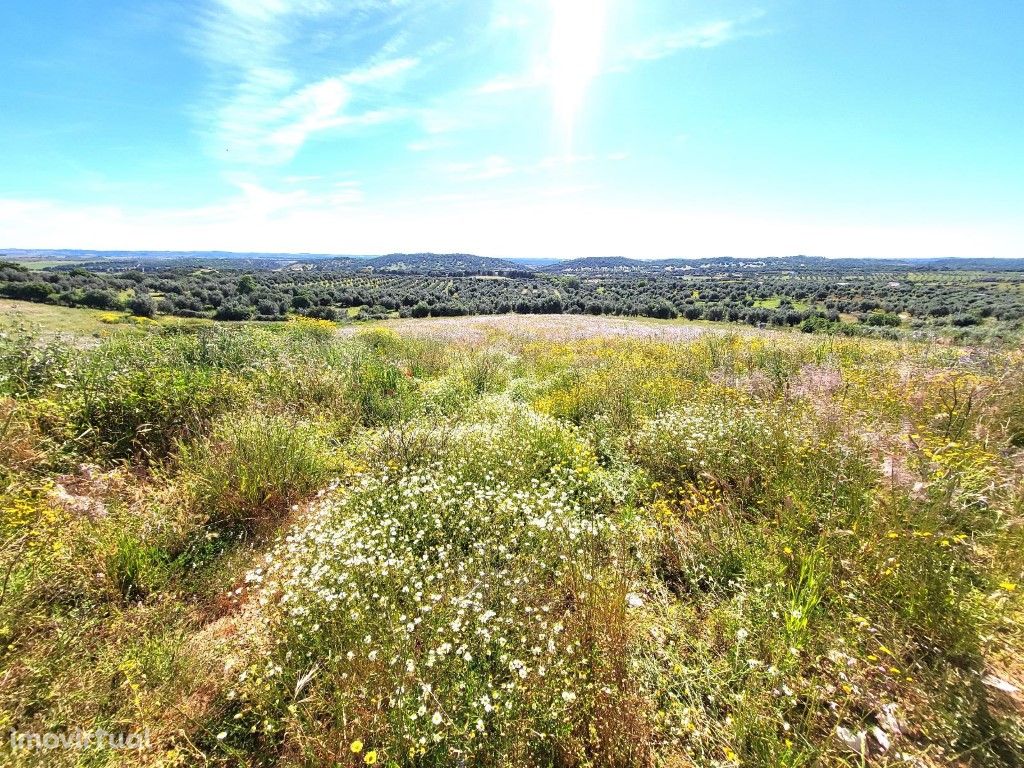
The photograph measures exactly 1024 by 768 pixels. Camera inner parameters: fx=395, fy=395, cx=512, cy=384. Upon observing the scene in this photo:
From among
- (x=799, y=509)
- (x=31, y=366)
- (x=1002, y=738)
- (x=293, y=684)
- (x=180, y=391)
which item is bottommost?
(x=293, y=684)

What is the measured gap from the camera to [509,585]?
313cm

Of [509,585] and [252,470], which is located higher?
[252,470]

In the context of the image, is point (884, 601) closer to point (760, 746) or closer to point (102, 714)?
point (760, 746)

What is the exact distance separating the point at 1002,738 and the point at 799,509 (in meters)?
1.84

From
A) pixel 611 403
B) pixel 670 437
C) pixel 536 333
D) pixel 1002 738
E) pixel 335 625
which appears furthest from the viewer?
pixel 536 333

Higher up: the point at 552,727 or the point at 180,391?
the point at 180,391

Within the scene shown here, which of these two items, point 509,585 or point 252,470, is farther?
point 252,470

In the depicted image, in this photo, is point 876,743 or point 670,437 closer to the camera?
point 876,743

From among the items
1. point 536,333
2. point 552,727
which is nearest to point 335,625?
point 552,727

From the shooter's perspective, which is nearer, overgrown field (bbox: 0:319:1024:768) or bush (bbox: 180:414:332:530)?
overgrown field (bbox: 0:319:1024:768)

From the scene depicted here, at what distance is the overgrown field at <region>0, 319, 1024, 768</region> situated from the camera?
7.79 feet

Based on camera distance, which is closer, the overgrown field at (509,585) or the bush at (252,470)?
the overgrown field at (509,585)

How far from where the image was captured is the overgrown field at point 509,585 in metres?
2.38

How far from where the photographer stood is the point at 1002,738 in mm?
2201
